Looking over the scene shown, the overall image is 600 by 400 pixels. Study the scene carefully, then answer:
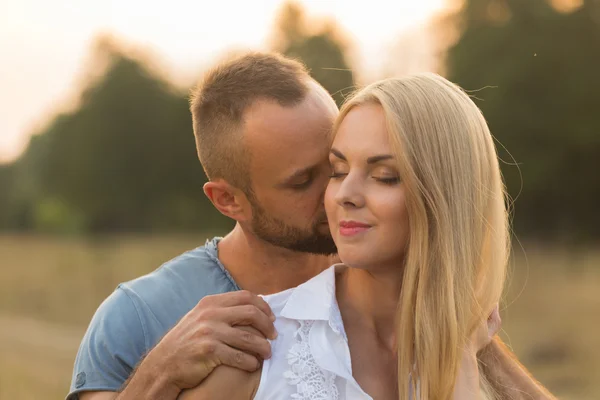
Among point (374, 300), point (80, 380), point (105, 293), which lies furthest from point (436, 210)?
point (105, 293)

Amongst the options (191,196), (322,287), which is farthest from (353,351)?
(191,196)

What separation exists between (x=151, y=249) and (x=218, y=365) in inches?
1249

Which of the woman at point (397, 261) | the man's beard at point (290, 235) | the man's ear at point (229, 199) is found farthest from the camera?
the man's ear at point (229, 199)

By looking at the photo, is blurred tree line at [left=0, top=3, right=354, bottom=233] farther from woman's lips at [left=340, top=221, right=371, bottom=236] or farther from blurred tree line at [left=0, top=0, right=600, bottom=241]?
woman's lips at [left=340, top=221, right=371, bottom=236]

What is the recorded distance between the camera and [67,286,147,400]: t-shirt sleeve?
3500 mm

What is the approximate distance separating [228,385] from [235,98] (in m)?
1.50

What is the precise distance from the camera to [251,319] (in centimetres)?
287

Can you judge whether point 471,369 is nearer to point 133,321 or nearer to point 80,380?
point 133,321

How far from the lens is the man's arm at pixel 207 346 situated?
9.20ft

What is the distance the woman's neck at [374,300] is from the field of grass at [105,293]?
529 mm

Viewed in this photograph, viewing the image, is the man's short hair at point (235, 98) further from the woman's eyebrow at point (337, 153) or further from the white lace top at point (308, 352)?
the white lace top at point (308, 352)

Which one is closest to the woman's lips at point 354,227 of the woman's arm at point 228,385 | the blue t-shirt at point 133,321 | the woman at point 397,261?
the woman at point 397,261

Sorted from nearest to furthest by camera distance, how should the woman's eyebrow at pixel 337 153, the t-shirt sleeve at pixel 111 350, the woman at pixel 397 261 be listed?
the woman at pixel 397 261
the woman's eyebrow at pixel 337 153
the t-shirt sleeve at pixel 111 350

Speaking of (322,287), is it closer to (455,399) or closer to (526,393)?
(455,399)
